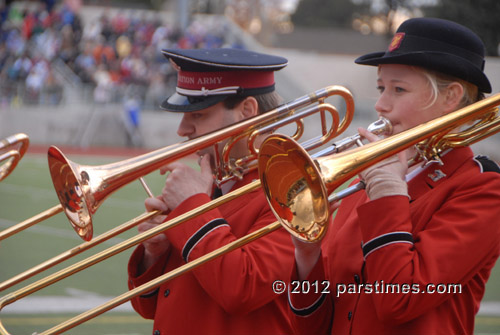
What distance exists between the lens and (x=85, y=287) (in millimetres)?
6031

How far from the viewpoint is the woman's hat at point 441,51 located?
203 centimetres

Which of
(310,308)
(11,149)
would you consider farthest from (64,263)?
(310,308)

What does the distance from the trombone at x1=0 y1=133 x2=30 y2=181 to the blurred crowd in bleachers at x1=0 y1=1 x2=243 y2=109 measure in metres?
18.1

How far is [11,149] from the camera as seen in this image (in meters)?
2.91

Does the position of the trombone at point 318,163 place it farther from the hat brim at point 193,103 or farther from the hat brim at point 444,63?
the hat brim at point 193,103

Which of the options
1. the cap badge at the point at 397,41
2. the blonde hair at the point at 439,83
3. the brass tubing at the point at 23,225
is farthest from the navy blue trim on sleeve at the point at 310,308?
the brass tubing at the point at 23,225

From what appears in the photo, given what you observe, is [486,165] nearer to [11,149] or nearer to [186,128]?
[186,128]

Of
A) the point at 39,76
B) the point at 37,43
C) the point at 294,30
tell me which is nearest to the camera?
the point at 39,76

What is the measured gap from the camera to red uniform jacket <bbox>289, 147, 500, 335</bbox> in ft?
6.02

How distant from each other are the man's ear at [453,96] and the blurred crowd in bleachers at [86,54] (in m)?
19.2

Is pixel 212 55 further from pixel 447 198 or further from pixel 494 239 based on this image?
pixel 494 239

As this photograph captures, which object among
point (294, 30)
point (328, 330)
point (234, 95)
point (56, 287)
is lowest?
point (294, 30)

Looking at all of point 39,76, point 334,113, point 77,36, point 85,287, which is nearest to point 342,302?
point 334,113

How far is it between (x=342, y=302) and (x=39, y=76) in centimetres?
2162
